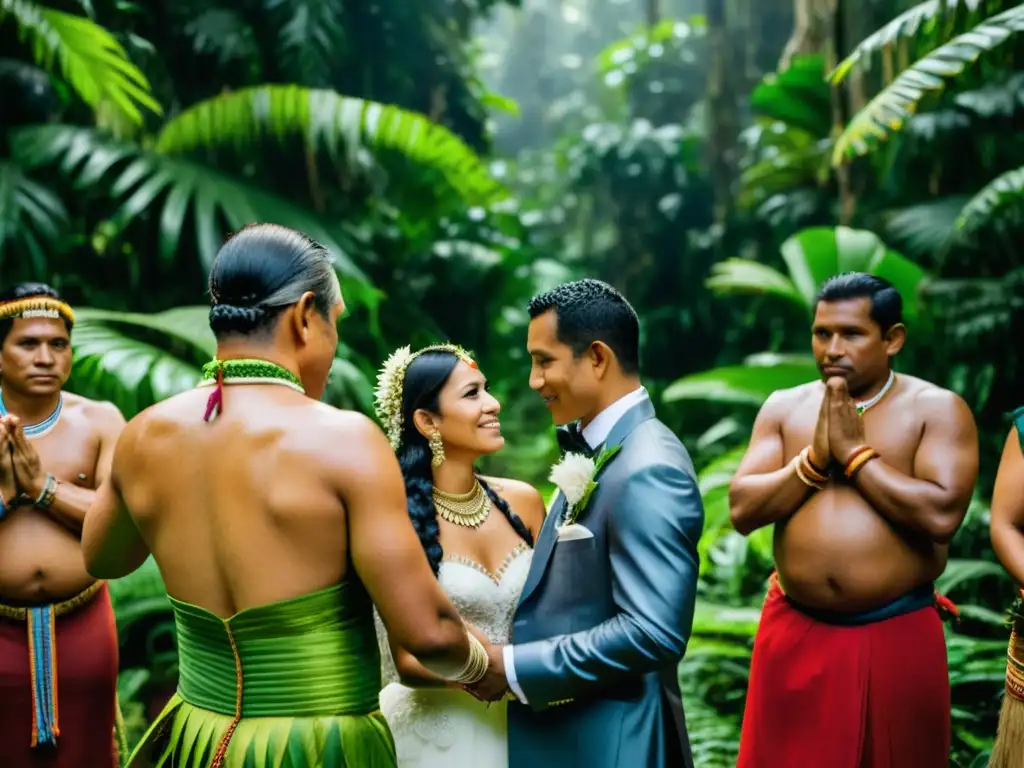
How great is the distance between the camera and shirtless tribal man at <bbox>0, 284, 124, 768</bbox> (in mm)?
3512

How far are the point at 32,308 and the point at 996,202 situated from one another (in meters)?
5.14

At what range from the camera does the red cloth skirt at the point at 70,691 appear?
11.5ft

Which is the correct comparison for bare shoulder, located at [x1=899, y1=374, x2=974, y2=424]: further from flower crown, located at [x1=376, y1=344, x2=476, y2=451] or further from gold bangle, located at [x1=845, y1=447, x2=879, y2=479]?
flower crown, located at [x1=376, y1=344, x2=476, y2=451]

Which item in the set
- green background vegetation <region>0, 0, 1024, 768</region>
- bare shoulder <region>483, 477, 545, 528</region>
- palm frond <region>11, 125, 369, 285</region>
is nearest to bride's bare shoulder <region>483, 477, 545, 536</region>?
bare shoulder <region>483, 477, 545, 528</region>

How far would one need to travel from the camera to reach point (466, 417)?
3.17 metres

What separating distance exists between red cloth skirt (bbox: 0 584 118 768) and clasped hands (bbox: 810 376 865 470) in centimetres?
266

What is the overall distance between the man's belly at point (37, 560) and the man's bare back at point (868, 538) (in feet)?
8.19

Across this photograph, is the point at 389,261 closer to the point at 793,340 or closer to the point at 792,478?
the point at 793,340

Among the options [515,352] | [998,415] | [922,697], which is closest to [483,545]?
[922,697]

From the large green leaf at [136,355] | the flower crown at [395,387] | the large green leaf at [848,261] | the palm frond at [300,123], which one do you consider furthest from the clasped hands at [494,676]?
the palm frond at [300,123]

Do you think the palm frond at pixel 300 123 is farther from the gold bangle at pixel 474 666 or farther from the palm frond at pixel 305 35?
the gold bangle at pixel 474 666

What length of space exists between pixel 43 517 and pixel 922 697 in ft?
10.0

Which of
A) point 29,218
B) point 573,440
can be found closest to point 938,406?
point 573,440

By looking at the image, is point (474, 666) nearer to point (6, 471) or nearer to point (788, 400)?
point (788, 400)
